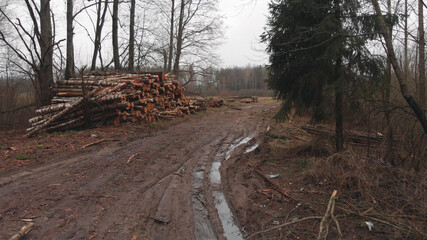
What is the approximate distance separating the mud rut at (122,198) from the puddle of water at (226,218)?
1 cm

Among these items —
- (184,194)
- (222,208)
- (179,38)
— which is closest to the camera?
(222,208)

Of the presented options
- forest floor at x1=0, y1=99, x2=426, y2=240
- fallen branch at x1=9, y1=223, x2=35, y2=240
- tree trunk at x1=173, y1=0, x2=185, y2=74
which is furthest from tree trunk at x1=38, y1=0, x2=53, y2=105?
tree trunk at x1=173, y1=0, x2=185, y2=74

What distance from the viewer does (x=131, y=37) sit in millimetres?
16891

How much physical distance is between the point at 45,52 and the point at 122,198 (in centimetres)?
922

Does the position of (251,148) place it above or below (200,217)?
above

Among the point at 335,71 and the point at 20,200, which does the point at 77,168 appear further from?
the point at 335,71

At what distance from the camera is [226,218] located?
159 inches

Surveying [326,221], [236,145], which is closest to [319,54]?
[236,145]

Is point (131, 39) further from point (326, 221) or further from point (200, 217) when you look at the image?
point (326, 221)

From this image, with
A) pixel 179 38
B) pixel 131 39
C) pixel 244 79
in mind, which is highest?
pixel 244 79

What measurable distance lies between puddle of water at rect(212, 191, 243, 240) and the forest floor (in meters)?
0.02

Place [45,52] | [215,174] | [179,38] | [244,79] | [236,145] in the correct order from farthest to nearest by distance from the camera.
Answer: [244,79] → [179,38] → [45,52] → [236,145] → [215,174]

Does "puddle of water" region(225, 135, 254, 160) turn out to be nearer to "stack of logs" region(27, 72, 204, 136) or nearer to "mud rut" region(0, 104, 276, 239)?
"mud rut" region(0, 104, 276, 239)

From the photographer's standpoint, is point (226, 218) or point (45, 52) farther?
point (45, 52)
